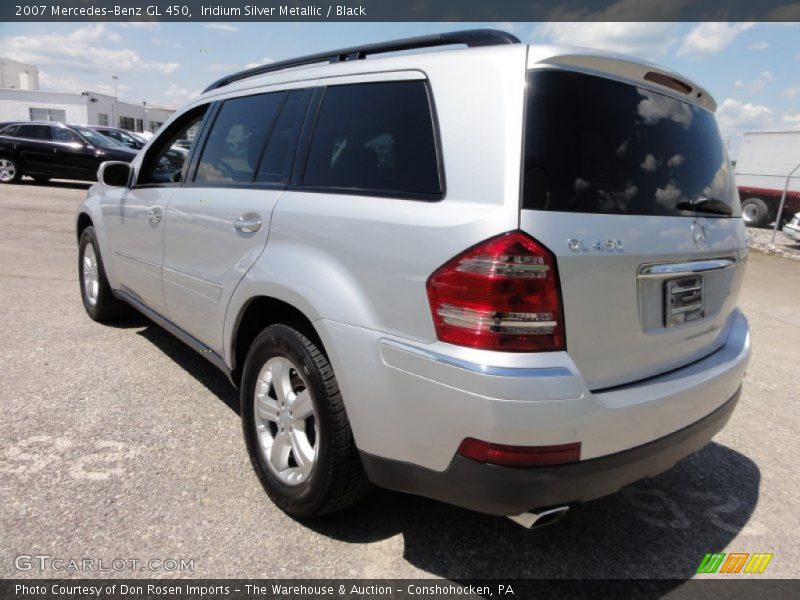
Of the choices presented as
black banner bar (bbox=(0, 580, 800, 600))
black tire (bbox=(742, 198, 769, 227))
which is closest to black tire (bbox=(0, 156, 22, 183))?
black banner bar (bbox=(0, 580, 800, 600))

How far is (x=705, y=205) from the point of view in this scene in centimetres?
236

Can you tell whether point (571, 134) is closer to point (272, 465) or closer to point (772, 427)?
point (272, 465)

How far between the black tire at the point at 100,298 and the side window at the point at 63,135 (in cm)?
1208

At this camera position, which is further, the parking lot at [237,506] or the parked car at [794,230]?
the parked car at [794,230]

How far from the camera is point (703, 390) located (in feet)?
7.38

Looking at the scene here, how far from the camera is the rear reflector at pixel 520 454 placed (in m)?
1.79

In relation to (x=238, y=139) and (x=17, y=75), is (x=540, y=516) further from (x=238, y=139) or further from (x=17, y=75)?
(x=17, y=75)

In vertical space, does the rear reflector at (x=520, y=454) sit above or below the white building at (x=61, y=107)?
below

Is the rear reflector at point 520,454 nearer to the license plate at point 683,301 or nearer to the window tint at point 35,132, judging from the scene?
the license plate at point 683,301

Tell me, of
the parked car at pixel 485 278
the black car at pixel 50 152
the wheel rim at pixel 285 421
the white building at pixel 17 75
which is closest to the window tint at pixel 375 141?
the parked car at pixel 485 278

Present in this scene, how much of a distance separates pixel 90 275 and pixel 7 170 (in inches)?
526

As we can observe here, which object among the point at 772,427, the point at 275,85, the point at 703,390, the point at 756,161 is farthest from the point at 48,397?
the point at 756,161
